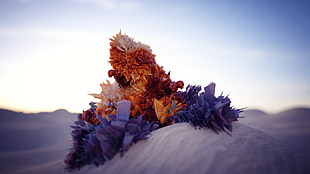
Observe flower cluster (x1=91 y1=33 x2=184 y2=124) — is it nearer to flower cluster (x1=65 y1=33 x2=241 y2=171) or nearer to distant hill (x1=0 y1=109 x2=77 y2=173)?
flower cluster (x1=65 y1=33 x2=241 y2=171)

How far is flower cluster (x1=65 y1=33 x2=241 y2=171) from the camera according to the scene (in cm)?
215

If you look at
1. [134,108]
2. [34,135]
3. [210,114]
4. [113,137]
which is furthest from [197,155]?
[34,135]

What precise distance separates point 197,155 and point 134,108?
1211 mm

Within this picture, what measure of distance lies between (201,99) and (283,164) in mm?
1147

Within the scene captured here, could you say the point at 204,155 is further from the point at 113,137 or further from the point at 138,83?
the point at 138,83

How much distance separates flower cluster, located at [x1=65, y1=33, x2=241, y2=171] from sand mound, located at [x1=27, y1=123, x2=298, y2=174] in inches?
4.6

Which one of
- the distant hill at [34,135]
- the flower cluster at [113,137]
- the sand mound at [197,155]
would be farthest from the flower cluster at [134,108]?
the distant hill at [34,135]

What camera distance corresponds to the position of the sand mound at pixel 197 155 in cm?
180

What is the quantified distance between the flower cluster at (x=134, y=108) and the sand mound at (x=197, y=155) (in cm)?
12

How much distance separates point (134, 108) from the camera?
2783 millimetres

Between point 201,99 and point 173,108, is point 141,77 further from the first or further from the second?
point 201,99

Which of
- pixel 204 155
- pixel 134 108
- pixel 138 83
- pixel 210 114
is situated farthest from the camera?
pixel 138 83

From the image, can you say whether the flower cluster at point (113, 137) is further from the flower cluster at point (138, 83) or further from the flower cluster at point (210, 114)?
the flower cluster at point (210, 114)

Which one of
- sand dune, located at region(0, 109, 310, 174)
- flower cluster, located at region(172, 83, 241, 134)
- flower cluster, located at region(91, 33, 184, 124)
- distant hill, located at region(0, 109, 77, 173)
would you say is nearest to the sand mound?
sand dune, located at region(0, 109, 310, 174)
